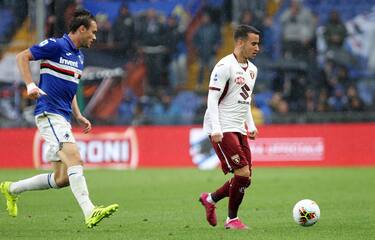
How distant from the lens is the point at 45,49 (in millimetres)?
9734

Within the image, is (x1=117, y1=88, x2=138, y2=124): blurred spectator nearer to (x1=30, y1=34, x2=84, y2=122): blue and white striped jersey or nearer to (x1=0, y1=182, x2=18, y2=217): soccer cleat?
(x1=0, y1=182, x2=18, y2=217): soccer cleat

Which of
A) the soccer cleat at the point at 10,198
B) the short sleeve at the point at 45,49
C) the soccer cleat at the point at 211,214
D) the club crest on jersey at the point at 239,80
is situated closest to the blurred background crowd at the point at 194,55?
the soccer cleat at the point at 10,198

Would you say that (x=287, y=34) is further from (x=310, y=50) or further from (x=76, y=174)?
(x=76, y=174)

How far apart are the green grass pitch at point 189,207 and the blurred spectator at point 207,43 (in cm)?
472

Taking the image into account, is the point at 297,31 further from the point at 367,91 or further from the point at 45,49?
the point at 45,49

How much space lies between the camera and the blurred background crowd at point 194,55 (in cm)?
2447

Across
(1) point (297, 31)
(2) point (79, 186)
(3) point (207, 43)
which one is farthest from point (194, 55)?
(2) point (79, 186)

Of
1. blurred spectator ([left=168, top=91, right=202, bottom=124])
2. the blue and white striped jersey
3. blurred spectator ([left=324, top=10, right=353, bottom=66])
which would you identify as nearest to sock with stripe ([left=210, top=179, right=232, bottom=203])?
the blue and white striped jersey

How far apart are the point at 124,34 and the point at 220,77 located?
15630mm

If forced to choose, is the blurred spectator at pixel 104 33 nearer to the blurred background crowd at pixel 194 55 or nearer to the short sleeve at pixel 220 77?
the blurred background crowd at pixel 194 55

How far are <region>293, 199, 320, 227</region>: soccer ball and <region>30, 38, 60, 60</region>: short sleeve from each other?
3.23 metres

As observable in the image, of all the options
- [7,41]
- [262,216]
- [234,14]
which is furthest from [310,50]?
[262,216]

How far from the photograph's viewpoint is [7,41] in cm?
2539

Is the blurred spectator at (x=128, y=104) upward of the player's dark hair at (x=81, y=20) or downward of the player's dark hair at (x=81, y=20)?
downward
